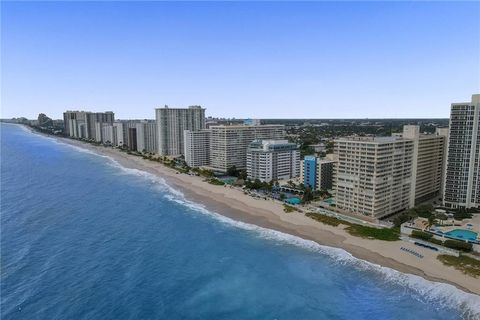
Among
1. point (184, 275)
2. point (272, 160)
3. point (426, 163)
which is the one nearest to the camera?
point (184, 275)

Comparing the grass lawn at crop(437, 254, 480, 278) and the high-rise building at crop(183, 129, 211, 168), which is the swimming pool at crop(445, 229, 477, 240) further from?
the high-rise building at crop(183, 129, 211, 168)

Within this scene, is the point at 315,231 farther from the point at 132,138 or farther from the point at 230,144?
the point at 132,138

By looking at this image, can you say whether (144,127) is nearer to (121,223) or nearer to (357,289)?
(121,223)

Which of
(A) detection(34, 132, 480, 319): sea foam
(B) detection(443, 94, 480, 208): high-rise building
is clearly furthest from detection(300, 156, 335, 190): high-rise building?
(A) detection(34, 132, 480, 319): sea foam

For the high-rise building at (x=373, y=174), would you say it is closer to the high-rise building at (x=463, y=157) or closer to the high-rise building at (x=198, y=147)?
the high-rise building at (x=463, y=157)

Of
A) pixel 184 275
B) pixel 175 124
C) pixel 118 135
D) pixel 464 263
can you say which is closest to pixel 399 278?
pixel 464 263

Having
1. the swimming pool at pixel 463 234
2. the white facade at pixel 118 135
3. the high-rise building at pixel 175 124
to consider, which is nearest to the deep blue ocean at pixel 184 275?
the swimming pool at pixel 463 234
